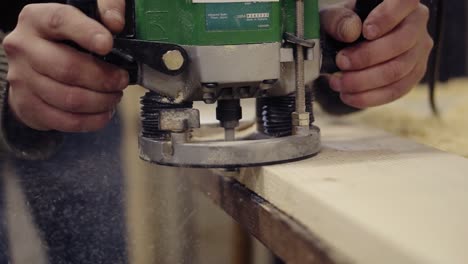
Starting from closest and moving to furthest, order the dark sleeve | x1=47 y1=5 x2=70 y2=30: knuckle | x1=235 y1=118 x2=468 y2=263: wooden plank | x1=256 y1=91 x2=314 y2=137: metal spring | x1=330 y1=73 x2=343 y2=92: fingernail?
x1=235 y1=118 x2=468 y2=263: wooden plank
x1=47 y1=5 x2=70 y2=30: knuckle
x1=256 y1=91 x2=314 y2=137: metal spring
x1=330 y1=73 x2=343 y2=92: fingernail
the dark sleeve

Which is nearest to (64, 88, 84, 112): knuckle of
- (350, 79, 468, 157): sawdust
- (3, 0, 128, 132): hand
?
(3, 0, 128, 132): hand

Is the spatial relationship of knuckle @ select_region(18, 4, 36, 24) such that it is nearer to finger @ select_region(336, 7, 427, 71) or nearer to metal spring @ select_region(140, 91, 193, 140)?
metal spring @ select_region(140, 91, 193, 140)

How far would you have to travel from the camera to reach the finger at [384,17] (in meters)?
0.86

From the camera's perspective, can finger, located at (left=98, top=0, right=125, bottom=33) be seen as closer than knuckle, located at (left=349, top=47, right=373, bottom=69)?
Yes

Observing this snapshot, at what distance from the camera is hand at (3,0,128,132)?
726mm

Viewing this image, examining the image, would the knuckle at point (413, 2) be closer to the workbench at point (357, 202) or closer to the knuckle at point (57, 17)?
the workbench at point (357, 202)

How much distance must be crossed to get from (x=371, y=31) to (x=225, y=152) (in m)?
0.28

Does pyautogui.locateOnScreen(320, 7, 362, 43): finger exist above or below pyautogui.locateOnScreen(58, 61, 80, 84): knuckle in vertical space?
above

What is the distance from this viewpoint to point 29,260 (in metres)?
0.75

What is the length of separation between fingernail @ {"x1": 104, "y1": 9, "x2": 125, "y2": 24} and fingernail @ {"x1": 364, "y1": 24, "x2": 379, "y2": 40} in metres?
0.34

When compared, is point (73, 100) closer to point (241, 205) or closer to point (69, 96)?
point (69, 96)

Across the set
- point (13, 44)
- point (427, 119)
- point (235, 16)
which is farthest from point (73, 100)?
point (427, 119)

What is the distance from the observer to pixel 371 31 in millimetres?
868

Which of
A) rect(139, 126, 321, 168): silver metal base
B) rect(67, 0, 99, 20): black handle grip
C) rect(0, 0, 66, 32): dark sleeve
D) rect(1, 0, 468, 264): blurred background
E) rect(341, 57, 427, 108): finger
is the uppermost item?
rect(0, 0, 66, 32): dark sleeve
